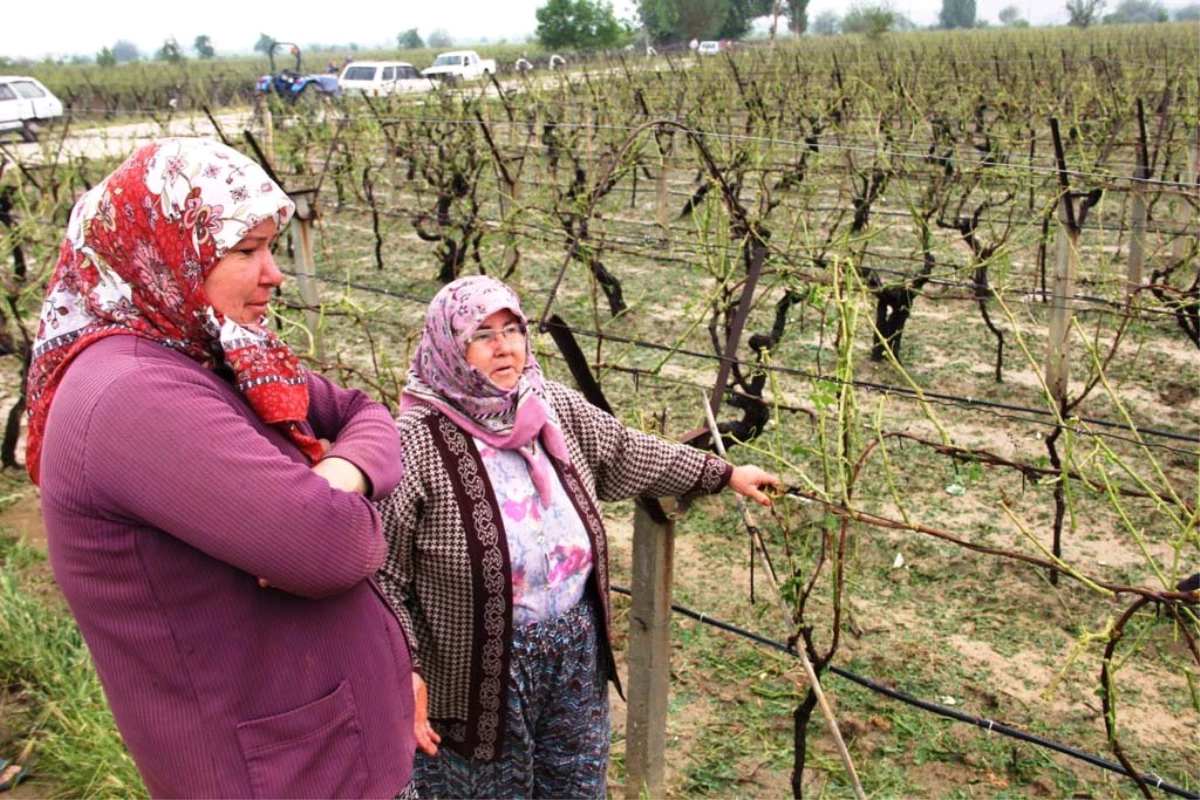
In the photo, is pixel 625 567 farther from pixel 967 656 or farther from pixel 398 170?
pixel 398 170

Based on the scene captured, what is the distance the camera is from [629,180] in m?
13.3

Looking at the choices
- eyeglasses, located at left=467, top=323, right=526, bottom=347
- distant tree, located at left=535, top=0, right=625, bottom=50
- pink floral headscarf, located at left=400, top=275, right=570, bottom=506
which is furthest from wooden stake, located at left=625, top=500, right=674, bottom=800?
distant tree, located at left=535, top=0, right=625, bottom=50

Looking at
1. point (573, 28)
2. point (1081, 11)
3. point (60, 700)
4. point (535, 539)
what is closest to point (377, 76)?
point (60, 700)

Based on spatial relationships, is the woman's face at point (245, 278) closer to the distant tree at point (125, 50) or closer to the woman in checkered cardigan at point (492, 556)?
the woman in checkered cardigan at point (492, 556)

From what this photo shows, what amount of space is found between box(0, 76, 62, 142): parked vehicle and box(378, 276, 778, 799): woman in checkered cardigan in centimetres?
1832

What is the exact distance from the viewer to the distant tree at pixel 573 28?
45.9 meters

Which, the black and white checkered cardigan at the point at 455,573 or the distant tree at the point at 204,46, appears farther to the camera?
the distant tree at the point at 204,46

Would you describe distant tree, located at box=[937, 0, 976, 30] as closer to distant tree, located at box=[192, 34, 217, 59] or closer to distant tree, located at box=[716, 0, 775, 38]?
distant tree, located at box=[716, 0, 775, 38]

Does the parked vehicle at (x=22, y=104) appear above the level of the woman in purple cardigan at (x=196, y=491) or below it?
above

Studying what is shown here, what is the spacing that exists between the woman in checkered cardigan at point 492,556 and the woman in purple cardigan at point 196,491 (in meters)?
0.36

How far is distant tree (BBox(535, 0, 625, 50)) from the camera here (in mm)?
45906

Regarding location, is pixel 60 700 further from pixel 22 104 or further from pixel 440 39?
pixel 440 39

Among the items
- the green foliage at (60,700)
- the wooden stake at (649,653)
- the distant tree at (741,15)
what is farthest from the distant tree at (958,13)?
the wooden stake at (649,653)

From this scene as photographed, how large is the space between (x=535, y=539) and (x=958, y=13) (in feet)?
313
